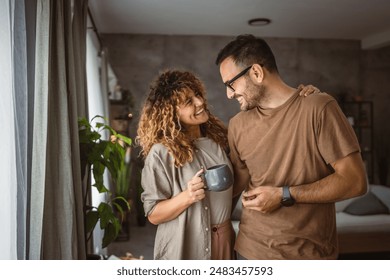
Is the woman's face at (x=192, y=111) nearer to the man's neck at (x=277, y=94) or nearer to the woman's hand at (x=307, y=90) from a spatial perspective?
the man's neck at (x=277, y=94)

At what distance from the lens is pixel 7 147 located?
3.40 feet

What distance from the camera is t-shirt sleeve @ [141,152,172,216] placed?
1.10 metres

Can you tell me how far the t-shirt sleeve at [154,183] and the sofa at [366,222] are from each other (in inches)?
11.9

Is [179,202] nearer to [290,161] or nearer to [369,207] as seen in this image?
[290,161]

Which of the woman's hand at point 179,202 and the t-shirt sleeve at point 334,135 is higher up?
the t-shirt sleeve at point 334,135

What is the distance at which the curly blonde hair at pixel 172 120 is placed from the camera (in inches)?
44.2

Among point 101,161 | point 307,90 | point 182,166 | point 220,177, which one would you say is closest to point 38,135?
point 101,161

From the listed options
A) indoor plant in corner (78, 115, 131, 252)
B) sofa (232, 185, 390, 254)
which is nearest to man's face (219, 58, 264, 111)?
sofa (232, 185, 390, 254)

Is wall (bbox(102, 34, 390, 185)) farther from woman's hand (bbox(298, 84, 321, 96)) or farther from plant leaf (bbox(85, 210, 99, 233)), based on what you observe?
plant leaf (bbox(85, 210, 99, 233))

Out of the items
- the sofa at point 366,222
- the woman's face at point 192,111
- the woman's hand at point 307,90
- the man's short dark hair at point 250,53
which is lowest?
the sofa at point 366,222

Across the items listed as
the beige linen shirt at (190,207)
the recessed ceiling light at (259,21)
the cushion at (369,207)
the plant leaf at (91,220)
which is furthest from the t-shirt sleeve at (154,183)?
the cushion at (369,207)

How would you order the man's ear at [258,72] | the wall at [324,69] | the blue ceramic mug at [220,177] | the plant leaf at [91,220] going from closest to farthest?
the blue ceramic mug at [220,177], the man's ear at [258,72], the wall at [324,69], the plant leaf at [91,220]

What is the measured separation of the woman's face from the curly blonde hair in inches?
0.4

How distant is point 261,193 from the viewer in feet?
3.37
